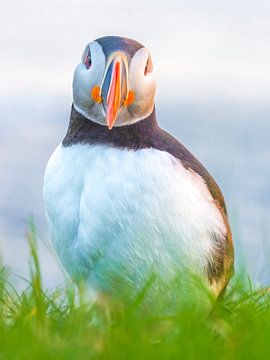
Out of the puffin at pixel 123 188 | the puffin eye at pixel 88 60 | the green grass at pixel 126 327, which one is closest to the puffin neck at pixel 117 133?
the puffin at pixel 123 188

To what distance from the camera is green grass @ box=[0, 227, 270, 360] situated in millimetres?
2588

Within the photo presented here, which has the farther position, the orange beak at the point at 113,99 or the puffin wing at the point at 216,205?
the puffin wing at the point at 216,205

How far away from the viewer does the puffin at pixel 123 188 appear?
369cm

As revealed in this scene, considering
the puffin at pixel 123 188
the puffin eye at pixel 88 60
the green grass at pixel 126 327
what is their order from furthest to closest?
the puffin eye at pixel 88 60, the puffin at pixel 123 188, the green grass at pixel 126 327

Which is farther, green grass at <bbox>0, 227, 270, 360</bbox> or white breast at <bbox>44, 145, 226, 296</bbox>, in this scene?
white breast at <bbox>44, 145, 226, 296</bbox>

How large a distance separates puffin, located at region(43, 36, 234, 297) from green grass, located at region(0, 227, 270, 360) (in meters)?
0.18

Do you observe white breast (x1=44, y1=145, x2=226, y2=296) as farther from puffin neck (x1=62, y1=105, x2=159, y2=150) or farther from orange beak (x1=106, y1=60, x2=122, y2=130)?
orange beak (x1=106, y1=60, x2=122, y2=130)

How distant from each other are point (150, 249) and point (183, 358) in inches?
48.4

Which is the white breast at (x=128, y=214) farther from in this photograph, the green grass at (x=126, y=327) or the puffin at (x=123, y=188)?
the green grass at (x=126, y=327)

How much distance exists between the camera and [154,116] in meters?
3.90

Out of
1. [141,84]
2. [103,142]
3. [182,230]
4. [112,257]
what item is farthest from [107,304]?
[141,84]

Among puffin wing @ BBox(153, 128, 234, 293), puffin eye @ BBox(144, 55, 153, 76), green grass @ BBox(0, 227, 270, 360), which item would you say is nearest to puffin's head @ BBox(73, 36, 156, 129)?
puffin eye @ BBox(144, 55, 153, 76)

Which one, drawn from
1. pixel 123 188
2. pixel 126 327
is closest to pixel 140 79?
pixel 123 188

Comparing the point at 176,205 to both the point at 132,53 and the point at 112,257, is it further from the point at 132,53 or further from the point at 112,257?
the point at 132,53
